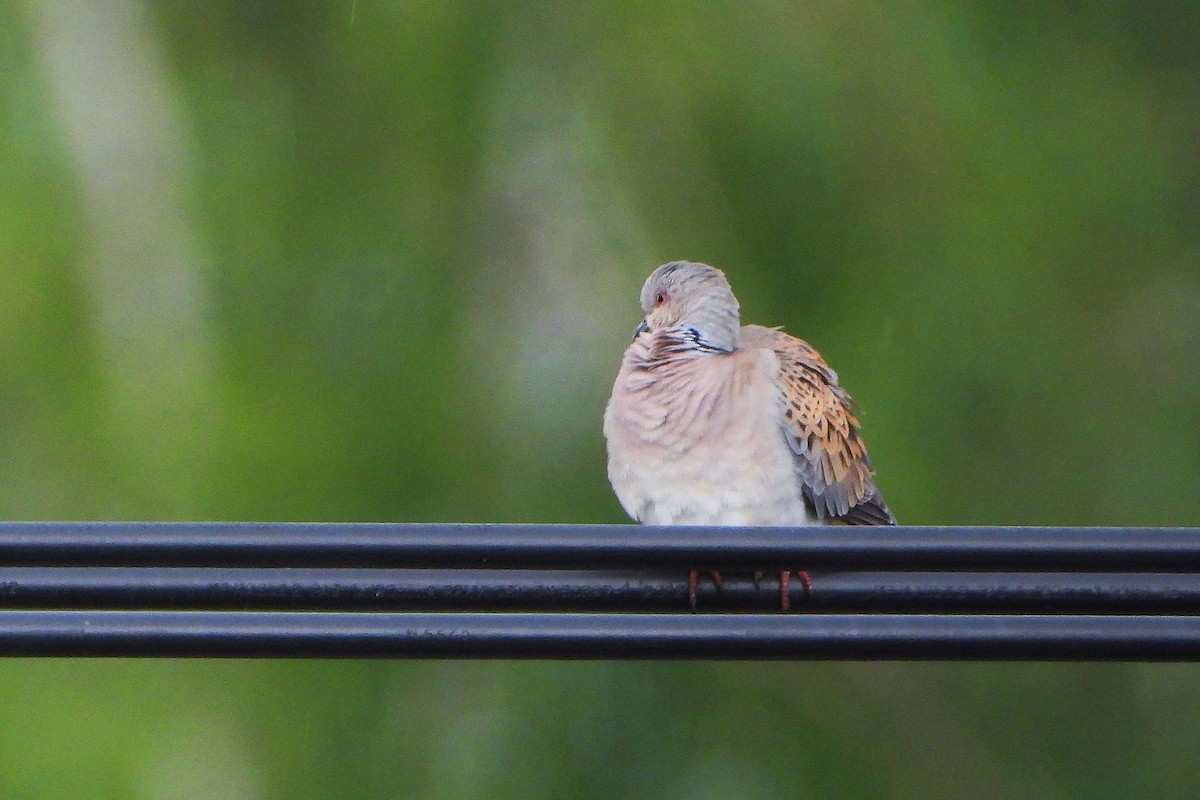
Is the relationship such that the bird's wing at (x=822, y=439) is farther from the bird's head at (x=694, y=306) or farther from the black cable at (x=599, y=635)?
the black cable at (x=599, y=635)

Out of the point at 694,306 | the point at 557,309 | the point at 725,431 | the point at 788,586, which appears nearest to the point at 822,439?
the point at 725,431

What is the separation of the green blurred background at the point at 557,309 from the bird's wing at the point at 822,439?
138cm

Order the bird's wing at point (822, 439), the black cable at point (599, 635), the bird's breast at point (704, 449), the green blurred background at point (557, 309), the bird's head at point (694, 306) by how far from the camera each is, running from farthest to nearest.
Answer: the green blurred background at point (557, 309), the bird's head at point (694, 306), the bird's wing at point (822, 439), the bird's breast at point (704, 449), the black cable at point (599, 635)

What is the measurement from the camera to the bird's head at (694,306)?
3.77m

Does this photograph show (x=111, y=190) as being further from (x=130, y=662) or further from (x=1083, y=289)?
(x=1083, y=289)

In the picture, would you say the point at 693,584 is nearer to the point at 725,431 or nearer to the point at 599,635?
the point at 599,635

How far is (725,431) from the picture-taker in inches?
136

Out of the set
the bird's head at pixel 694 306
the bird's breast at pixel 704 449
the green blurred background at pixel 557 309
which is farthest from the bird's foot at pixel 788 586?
the green blurred background at pixel 557 309

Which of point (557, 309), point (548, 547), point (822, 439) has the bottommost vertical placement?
point (822, 439)

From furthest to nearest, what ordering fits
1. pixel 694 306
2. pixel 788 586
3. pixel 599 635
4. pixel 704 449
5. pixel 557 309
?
pixel 557 309 < pixel 694 306 < pixel 704 449 < pixel 788 586 < pixel 599 635

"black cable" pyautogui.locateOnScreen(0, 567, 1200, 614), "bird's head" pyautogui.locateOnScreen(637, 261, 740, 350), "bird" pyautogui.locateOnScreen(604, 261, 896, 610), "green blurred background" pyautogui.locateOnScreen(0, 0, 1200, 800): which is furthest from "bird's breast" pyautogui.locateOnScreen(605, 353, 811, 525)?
"green blurred background" pyautogui.locateOnScreen(0, 0, 1200, 800)

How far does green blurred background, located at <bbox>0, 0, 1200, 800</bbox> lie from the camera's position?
5227 mm

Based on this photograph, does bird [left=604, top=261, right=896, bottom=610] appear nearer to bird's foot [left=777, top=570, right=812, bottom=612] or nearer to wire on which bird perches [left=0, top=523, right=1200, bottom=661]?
bird's foot [left=777, top=570, right=812, bottom=612]

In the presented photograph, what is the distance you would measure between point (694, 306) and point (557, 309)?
1.68 m
